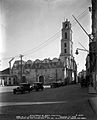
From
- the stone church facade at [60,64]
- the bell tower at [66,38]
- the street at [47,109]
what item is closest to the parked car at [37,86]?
the stone church facade at [60,64]

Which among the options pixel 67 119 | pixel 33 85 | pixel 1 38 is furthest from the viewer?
pixel 33 85

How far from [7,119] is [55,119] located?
214 centimetres

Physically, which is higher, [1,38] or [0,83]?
[1,38]

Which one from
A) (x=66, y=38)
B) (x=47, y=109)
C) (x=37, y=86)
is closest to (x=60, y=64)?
(x=37, y=86)

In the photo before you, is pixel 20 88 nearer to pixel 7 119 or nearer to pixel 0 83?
pixel 7 119

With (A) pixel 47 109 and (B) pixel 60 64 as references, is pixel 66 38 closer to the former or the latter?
(A) pixel 47 109

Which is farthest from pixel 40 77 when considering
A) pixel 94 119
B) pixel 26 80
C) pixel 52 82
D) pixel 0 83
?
pixel 94 119

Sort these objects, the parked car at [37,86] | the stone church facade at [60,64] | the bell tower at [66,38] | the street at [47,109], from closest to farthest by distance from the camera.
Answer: the street at [47,109], the bell tower at [66,38], the stone church facade at [60,64], the parked car at [37,86]

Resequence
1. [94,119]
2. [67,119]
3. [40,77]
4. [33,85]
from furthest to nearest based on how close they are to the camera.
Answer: [40,77]
[33,85]
[94,119]
[67,119]

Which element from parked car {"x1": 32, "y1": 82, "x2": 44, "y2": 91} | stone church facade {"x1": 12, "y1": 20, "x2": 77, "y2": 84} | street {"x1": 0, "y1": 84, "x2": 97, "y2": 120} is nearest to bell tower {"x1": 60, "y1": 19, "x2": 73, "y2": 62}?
stone church facade {"x1": 12, "y1": 20, "x2": 77, "y2": 84}

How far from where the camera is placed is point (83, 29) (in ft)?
35.8

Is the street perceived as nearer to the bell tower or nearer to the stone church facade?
the stone church facade

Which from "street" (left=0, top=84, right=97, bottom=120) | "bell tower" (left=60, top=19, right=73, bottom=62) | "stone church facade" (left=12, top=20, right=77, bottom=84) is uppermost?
"bell tower" (left=60, top=19, right=73, bottom=62)

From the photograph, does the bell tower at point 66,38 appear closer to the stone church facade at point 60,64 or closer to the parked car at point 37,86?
the stone church facade at point 60,64
